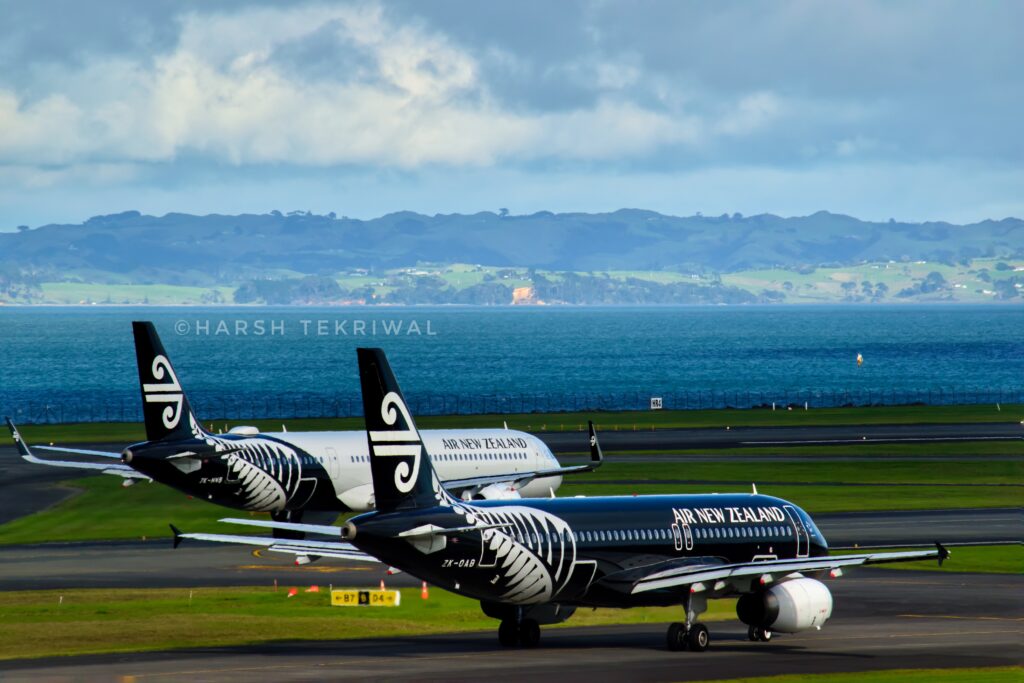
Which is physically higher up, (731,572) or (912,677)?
(731,572)

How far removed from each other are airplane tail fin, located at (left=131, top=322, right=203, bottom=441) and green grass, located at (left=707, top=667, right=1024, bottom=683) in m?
31.2

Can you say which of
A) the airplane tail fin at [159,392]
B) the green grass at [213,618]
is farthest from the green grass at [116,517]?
the green grass at [213,618]

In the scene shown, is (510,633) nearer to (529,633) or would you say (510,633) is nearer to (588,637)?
(529,633)

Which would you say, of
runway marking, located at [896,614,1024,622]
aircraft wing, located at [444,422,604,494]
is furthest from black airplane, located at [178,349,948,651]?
aircraft wing, located at [444,422,604,494]

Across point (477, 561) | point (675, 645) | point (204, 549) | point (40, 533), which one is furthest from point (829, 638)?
point (40, 533)

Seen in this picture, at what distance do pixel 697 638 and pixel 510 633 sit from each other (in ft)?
19.2

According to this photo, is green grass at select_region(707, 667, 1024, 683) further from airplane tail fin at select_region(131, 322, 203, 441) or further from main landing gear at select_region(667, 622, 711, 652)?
airplane tail fin at select_region(131, 322, 203, 441)

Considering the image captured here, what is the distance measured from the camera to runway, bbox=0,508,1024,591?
64.9 m

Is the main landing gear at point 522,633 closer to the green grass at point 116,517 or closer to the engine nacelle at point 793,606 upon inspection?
the engine nacelle at point 793,606

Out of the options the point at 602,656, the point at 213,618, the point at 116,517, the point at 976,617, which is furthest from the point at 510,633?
the point at 116,517

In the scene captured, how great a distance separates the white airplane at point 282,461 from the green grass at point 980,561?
52.4 ft

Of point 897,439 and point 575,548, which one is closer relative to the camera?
point 575,548

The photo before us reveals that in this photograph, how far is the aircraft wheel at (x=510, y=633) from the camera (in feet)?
158

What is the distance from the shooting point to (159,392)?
6569 centimetres
